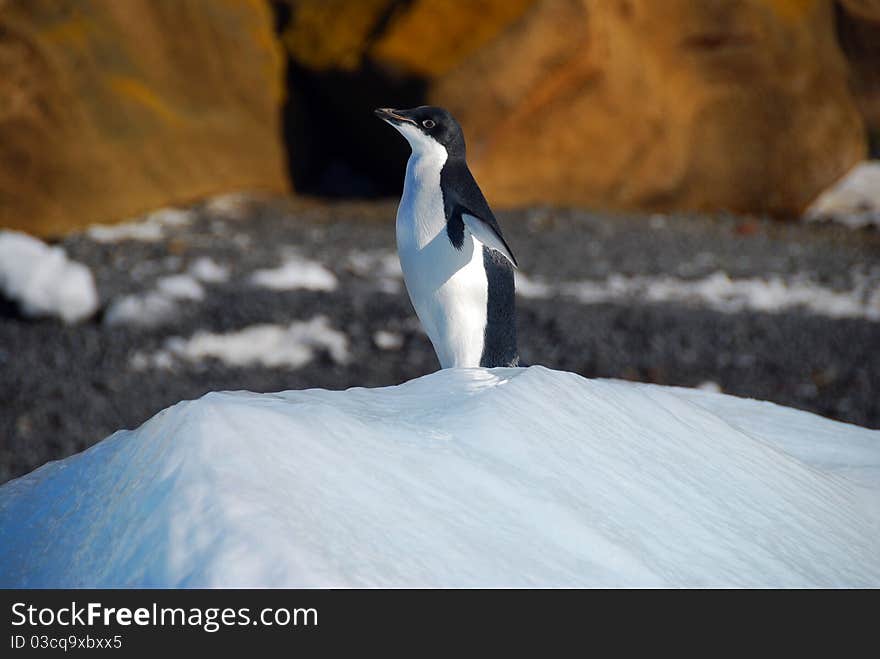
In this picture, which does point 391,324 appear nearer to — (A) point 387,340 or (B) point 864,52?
(A) point 387,340

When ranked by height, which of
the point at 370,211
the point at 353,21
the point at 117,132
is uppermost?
the point at 353,21

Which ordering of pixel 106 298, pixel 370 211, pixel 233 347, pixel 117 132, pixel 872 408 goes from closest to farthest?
pixel 872 408
pixel 233 347
pixel 106 298
pixel 117 132
pixel 370 211

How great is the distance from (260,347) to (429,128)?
64.5 inches

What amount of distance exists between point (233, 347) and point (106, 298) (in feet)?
2.20

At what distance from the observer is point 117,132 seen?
5.59m

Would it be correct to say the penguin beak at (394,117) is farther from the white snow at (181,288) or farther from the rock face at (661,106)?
the rock face at (661,106)

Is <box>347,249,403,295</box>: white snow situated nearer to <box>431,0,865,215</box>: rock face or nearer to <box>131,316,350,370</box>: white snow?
<box>131,316,350,370</box>: white snow

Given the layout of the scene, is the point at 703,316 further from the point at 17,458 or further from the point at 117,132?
the point at 117,132

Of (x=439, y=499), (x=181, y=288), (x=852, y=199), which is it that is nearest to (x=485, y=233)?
(x=439, y=499)

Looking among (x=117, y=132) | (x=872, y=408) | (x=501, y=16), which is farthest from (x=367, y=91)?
(x=872, y=408)

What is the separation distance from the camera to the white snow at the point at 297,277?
4.30m

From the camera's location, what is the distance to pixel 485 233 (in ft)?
7.29

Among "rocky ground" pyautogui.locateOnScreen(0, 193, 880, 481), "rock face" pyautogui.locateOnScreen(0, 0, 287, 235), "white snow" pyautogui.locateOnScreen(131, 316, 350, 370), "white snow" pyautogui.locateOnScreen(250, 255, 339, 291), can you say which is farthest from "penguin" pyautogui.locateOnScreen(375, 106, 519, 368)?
"rock face" pyautogui.locateOnScreen(0, 0, 287, 235)
